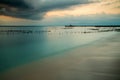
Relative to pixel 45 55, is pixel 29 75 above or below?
below

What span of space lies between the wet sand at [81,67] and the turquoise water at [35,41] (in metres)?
0.08

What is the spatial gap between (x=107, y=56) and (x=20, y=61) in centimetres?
87

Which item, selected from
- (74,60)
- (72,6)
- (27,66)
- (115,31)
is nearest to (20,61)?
(27,66)

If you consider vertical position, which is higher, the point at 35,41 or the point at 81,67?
the point at 35,41

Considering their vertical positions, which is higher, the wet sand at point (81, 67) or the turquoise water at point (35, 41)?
the turquoise water at point (35, 41)

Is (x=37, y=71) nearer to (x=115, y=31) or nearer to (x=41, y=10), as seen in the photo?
(x=41, y=10)

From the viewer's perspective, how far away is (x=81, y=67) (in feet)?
6.13

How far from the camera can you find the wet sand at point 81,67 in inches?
73.0

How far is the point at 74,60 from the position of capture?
189 cm

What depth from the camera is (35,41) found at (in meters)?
1.98

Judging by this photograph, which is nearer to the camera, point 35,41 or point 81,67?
point 81,67

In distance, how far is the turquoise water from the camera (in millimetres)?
1910

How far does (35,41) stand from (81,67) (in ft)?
1.79

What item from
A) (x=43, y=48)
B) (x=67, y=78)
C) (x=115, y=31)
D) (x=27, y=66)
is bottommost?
(x=67, y=78)
